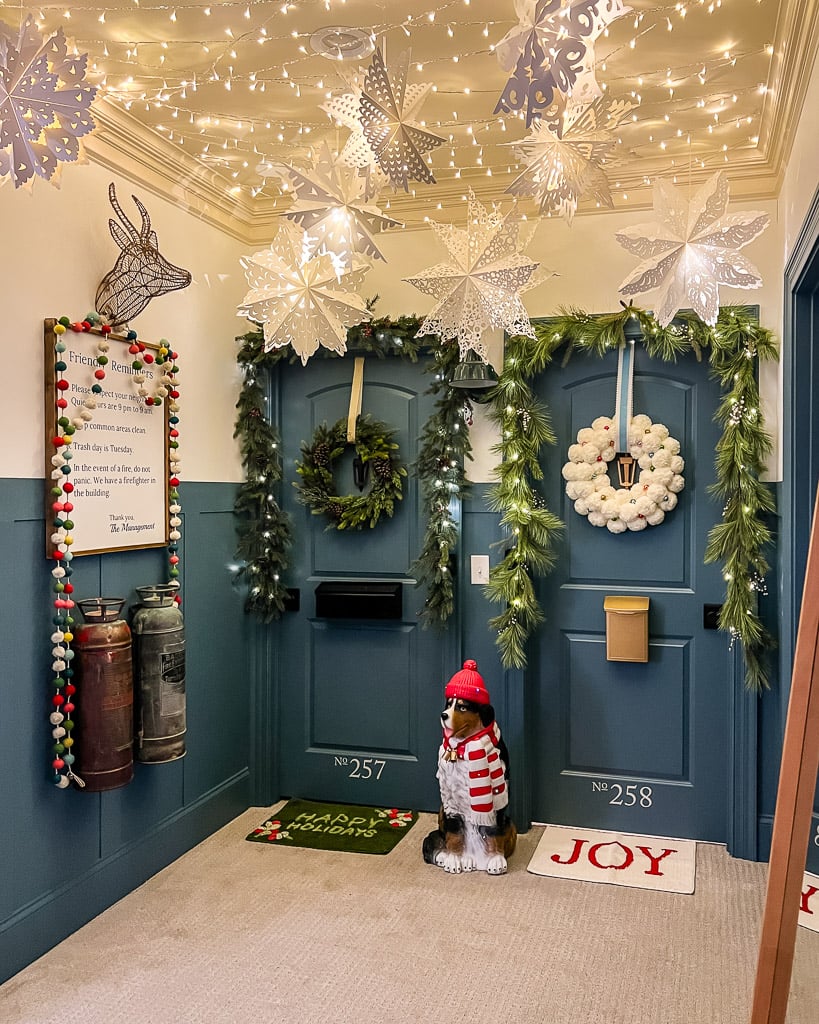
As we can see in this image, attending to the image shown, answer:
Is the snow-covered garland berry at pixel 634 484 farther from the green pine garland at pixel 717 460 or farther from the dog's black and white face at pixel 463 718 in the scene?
the dog's black and white face at pixel 463 718

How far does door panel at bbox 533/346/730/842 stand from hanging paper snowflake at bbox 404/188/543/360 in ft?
4.15

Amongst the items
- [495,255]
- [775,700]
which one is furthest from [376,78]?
[775,700]

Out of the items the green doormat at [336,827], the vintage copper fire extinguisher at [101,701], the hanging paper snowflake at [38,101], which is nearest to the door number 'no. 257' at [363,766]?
the green doormat at [336,827]

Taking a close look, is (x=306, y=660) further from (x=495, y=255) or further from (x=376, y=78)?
(x=376, y=78)

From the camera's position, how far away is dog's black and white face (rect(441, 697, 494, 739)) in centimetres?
338

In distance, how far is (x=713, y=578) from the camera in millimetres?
3662

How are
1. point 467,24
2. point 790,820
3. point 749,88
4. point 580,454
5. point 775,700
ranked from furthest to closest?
point 580,454 < point 775,700 < point 749,88 < point 467,24 < point 790,820

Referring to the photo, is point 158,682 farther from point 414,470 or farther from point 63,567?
point 414,470

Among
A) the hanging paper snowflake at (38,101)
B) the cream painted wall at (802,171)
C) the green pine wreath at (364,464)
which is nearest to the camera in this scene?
the hanging paper snowflake at (38,101)

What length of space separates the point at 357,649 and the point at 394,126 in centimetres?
253

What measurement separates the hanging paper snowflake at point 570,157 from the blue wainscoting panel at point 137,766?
5.76 feet

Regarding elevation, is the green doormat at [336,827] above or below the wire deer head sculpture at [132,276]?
below

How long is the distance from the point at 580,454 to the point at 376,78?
208cm

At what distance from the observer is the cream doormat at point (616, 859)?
3342mm
